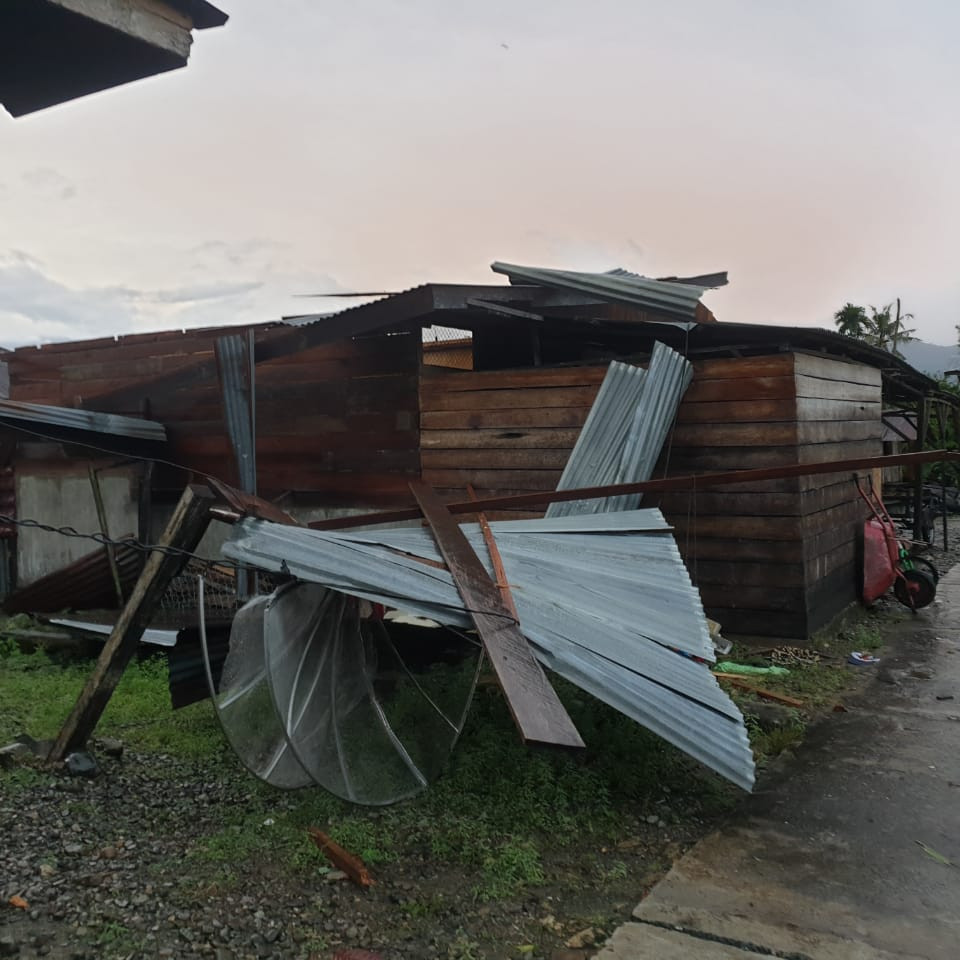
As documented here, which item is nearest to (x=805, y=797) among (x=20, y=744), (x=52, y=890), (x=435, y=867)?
(x=435, y=867)

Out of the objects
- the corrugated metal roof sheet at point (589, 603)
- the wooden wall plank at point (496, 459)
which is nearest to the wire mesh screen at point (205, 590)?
the wooden wall plank at point (496, 459)

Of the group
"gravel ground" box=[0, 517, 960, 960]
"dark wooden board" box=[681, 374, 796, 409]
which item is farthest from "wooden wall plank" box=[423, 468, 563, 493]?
"gravel ground" box=[0, 517, 960, 960]

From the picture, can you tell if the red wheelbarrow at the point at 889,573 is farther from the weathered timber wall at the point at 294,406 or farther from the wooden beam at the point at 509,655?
the wooden beam at the point at 509,655

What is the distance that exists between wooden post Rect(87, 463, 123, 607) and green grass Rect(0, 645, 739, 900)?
3187mm

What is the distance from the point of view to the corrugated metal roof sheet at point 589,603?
398 centimetres

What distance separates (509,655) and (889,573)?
759cm

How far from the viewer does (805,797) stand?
470 cm

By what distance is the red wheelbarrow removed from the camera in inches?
386

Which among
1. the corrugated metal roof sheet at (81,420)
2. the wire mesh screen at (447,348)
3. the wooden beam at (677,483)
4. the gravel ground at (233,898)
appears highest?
the wire mesh screen at (447,348)

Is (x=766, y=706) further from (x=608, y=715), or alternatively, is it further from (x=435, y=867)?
(x=435, y=867)

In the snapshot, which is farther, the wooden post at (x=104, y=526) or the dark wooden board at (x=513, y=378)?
the wooden post at (x=104, y=526)

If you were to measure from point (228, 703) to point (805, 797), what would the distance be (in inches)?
130

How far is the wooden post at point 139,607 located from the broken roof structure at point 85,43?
9.75 ft

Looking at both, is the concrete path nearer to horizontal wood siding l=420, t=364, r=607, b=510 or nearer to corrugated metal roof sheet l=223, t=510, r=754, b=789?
corrugated metal roof sheet l=223, t=510, r=754, b=789
